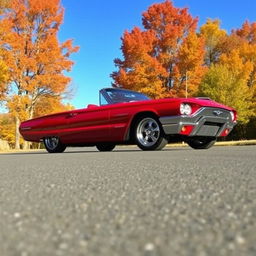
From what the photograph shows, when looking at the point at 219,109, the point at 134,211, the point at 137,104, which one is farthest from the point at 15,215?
the point at 219,109

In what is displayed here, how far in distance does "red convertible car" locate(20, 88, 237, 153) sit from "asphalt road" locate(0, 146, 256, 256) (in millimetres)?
3956

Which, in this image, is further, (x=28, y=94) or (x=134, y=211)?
(x=28, y=94)

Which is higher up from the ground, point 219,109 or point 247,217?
point 219,109

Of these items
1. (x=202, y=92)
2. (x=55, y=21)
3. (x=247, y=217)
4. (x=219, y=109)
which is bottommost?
(x=247, y=217)

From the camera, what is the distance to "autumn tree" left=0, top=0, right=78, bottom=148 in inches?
909

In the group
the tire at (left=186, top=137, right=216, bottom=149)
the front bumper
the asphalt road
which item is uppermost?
the front bumper

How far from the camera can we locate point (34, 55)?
78.5 ft

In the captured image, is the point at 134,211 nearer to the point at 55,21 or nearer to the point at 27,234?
the point at 27,234

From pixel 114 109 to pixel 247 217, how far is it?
256 inches

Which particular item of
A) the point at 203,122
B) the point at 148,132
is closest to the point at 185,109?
the point at 203,122

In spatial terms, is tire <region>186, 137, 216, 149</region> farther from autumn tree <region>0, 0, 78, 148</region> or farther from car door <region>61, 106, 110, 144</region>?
autumn tree <region>0, 0, 78, 148</region>

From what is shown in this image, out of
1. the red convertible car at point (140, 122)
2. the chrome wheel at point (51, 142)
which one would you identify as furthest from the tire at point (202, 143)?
the chrome wheel at point (51, 142)

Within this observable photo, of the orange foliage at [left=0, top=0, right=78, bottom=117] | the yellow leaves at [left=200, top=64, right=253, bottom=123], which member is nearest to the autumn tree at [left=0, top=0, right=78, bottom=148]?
the orange foliage at [left=0, top=0, right=78, bottom=117]

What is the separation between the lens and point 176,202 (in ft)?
7.74
